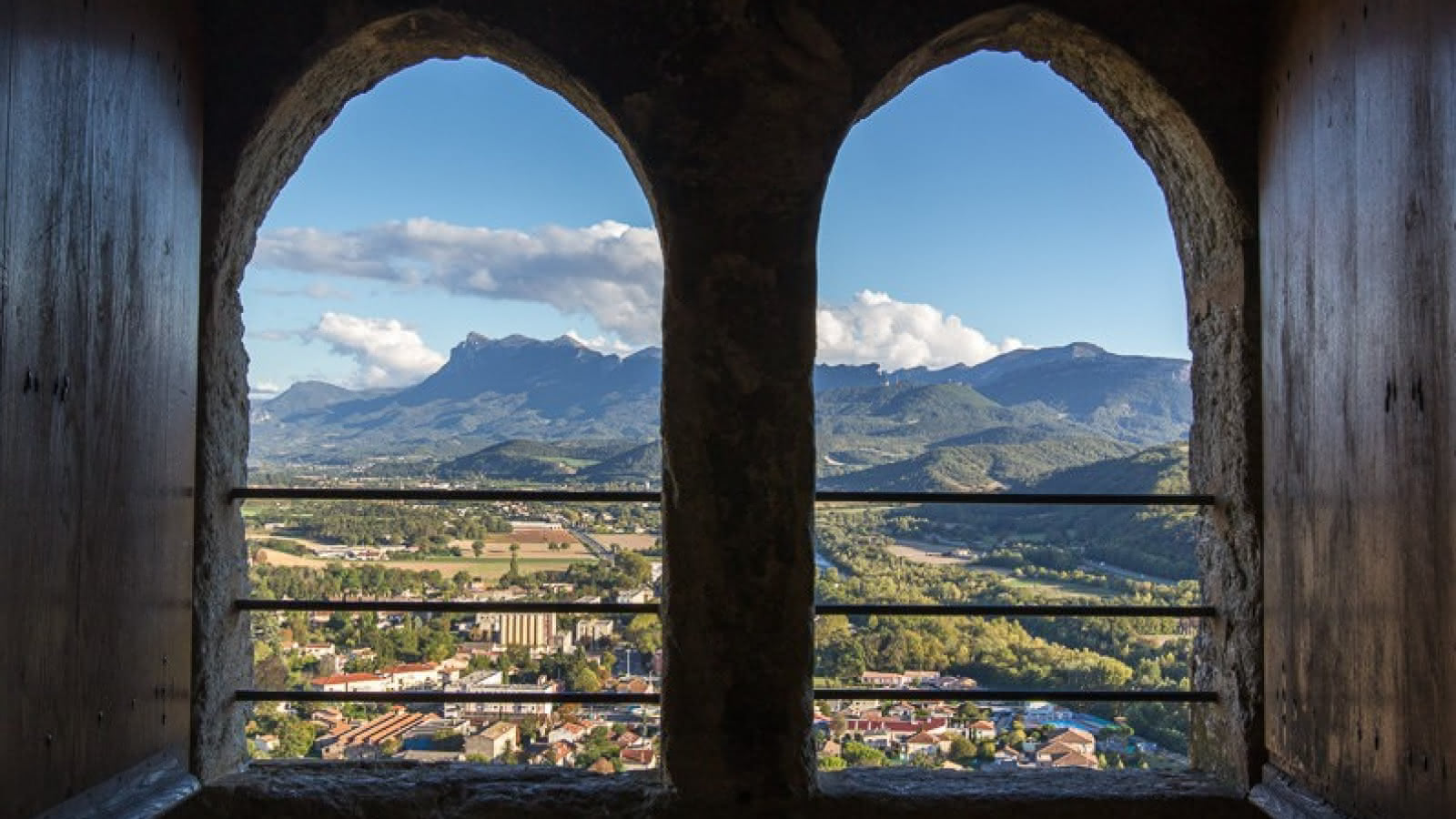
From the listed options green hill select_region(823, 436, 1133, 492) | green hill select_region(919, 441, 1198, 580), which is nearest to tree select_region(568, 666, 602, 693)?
green hill select_region(823, 436, 1133, 492)

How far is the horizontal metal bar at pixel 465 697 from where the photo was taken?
291 centimetres

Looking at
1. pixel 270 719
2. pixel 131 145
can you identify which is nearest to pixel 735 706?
pixel 270 719

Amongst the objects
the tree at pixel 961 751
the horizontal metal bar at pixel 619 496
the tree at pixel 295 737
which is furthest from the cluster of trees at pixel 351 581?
the tree at pixel 961 751

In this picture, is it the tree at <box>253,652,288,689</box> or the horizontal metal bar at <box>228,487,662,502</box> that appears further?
the tree at <box>253,652,288,689</box>

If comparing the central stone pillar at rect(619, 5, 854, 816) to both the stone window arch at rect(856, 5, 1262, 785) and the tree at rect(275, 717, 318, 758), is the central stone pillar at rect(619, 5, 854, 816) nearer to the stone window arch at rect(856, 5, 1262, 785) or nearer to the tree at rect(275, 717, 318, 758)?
the stone window arch at rect(856, 5, 1262, 785)

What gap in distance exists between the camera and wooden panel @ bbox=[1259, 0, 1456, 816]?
1939mm

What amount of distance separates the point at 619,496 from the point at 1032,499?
1190 mm

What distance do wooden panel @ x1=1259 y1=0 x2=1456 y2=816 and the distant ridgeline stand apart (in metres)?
0.70

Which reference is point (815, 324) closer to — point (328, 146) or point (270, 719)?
point (328, 146)

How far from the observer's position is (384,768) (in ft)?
9.64

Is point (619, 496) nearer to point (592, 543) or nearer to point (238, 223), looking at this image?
point (592, 543)

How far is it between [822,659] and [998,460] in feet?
5.57

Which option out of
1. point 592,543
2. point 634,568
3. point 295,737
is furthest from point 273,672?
point 634,568

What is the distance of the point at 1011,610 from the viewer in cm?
302
